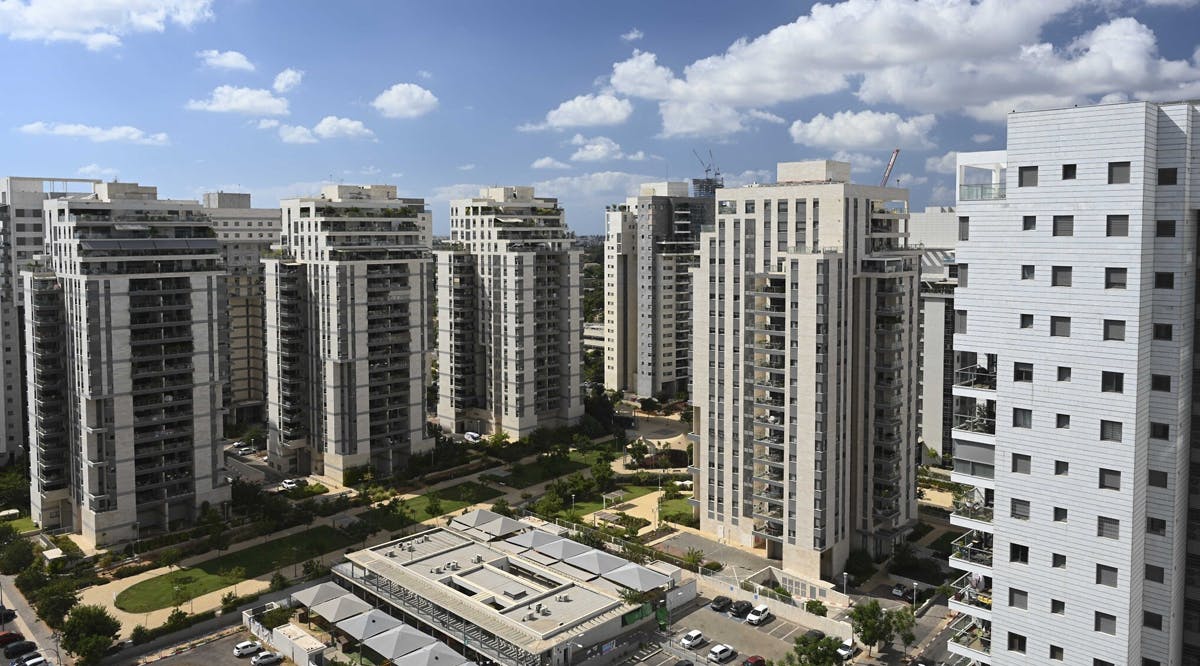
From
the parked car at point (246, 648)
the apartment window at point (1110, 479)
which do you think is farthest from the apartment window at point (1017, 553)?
the parked car at point (246, 648)

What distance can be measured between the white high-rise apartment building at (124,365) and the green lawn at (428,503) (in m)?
12.5

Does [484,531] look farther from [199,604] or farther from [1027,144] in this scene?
[1027,144]

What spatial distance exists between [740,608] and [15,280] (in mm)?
73186

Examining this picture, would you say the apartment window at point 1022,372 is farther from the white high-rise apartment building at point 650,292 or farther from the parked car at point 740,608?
the white high-rise apartment building at point 650,292

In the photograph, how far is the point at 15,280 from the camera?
81.7 meters

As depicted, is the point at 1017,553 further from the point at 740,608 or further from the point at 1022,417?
the point at 740,608

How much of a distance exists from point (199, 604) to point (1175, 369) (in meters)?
56.7

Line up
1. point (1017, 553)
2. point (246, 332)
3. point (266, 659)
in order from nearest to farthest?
point (1017, 553) → point (266, 659) → point (246, 332)

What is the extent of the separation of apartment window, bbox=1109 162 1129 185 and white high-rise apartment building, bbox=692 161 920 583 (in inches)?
1126

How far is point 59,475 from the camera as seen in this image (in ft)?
226

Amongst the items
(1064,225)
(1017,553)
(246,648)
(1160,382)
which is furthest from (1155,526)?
(246,648)

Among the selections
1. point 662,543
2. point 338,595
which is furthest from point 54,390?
point 662,543

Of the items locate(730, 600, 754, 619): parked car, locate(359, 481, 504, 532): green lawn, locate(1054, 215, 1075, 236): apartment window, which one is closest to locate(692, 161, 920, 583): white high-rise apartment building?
locate(730, 600, 754, 619): parked car

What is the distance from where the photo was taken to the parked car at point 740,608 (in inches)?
2208
